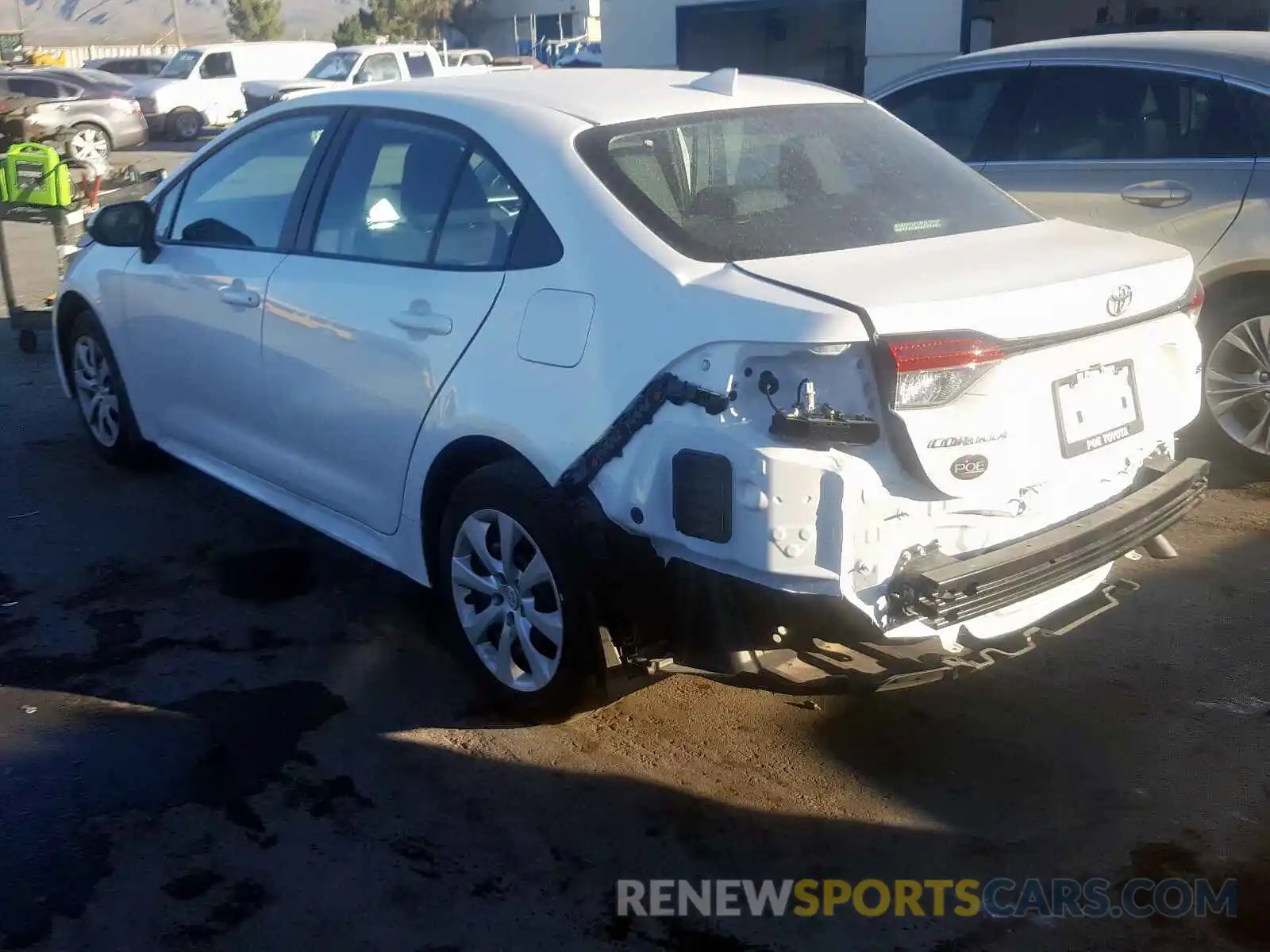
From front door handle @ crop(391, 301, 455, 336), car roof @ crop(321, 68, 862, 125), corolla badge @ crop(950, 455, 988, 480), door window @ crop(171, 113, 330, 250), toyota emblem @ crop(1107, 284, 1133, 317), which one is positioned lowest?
corolla badge @ crop(950, 455, 988, 480)

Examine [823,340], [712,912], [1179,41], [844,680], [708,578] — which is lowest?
[712,912]

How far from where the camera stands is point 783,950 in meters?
2.93

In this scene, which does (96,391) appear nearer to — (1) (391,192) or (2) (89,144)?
(1) (391,192)

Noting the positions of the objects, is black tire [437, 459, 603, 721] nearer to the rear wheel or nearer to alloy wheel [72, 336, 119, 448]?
alloy wheel [72, 336, 119, 448]

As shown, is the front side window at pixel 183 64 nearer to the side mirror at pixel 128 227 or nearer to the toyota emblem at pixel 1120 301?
the side mirror at pixel 128 227

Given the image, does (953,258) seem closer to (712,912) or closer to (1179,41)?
(712,912)

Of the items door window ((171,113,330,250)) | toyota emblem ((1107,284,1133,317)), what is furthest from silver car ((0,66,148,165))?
toyota emblem ((1107,284,1133,317))

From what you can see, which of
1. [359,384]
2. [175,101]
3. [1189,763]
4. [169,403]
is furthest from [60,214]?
[175,101]

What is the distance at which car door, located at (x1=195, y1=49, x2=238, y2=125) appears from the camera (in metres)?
28.0

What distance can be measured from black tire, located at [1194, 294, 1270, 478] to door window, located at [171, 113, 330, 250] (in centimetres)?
384

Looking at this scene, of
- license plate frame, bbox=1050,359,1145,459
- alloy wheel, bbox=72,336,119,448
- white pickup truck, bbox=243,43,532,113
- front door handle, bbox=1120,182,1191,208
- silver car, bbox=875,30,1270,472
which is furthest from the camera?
white pickup truck, bbox=243,43,532,113

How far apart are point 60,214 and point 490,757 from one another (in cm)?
630

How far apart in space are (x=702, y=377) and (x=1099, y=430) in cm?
110

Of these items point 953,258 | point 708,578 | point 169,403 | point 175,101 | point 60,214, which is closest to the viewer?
point 708,578
